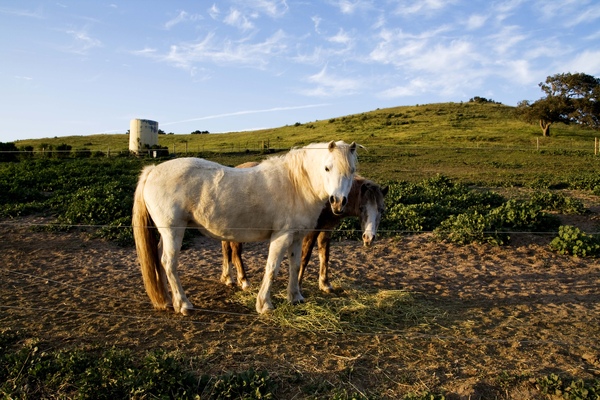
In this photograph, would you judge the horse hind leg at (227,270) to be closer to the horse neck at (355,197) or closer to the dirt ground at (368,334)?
the dirt ground at (368,334)

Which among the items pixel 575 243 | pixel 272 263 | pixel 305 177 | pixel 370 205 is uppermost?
pixel 305 177

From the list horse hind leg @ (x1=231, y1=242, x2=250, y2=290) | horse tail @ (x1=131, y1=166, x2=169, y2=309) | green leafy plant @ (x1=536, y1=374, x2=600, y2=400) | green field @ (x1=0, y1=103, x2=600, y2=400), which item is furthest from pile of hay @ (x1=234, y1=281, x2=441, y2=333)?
green leafy plant @ (x1=536, y1=374, x2=600, y2=400)

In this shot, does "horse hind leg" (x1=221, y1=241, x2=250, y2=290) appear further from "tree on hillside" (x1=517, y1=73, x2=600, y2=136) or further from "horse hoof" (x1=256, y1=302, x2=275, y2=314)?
"tree on hillside" (x1=517, y1=73, x2=600, y2=136)

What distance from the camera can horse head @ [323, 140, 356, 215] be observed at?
5188 millimetres

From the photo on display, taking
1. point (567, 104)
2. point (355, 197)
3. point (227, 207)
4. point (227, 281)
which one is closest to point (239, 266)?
A: point (227, 281)

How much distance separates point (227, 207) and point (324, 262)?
2.04 m

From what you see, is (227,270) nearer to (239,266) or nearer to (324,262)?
(239,266)

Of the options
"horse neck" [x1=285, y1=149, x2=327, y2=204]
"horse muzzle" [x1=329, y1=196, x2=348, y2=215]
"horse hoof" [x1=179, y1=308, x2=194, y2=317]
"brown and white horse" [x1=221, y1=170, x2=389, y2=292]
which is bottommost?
"horse hoof" [x1=179, y1=308, x2=194, y2=317]

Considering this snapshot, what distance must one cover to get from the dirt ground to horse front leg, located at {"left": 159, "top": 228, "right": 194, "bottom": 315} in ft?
0.56

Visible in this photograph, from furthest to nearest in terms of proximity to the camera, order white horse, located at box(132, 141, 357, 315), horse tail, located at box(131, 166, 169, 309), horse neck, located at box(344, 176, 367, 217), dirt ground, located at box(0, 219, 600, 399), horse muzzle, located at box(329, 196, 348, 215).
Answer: horse neck, located at box(344, 176, 367, 217), horse tail, located at box(131, 166, 169, 309), white horse, located at box(132, 141, 357, 315), horse muzzle, located at box(329, 196, 348, 215), dirt ground, located at box(0, 219, 600, 399)

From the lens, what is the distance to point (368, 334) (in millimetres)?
5137

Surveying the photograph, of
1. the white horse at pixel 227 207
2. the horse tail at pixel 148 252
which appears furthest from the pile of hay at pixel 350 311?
the horse tail at pixel 148 252

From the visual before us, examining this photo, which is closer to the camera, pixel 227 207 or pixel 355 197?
pixel 227 207

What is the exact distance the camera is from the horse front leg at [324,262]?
6.93 metres
